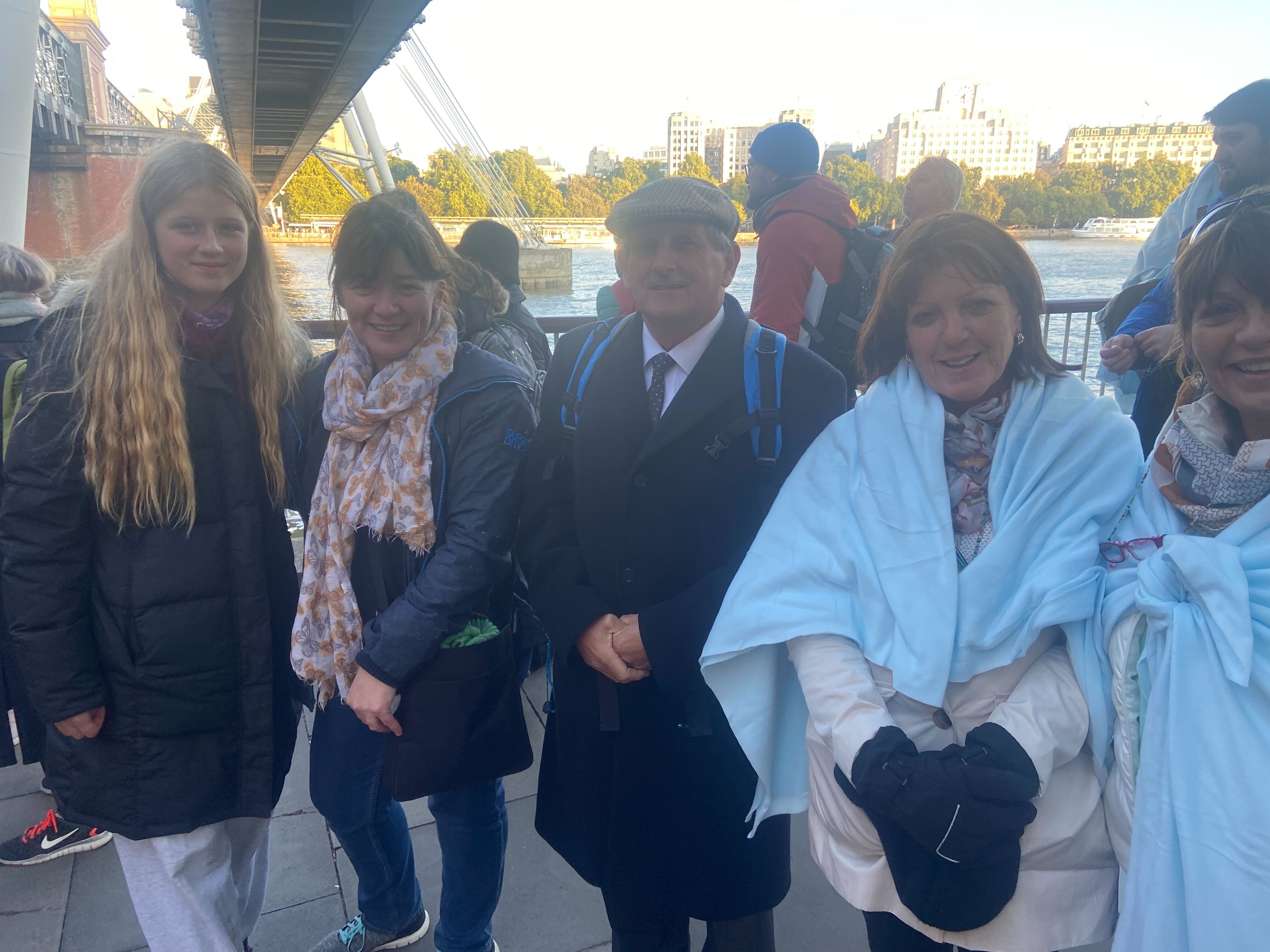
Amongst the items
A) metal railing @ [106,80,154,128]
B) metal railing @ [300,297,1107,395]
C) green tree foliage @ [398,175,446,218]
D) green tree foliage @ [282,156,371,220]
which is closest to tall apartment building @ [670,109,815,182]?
green tree foliage @ [398,175,446,218]

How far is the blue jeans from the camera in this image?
6.53 ft

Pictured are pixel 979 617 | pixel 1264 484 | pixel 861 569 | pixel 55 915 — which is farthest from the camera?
pixel 55 915

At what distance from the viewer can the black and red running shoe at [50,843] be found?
101 inches

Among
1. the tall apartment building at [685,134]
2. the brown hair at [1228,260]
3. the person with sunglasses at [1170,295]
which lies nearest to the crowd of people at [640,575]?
the brown hair at [1228,260]

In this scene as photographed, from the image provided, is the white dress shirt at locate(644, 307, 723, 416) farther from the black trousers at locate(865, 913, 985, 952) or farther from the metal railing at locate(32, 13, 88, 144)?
the metal railing at locate(32, 13, 88, 144)

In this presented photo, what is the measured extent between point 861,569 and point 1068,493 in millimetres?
374

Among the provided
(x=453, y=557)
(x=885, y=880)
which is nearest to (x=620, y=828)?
(x=885, y=880)

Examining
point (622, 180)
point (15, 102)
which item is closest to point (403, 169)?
point (622, 180)

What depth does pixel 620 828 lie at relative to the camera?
5.89 feet

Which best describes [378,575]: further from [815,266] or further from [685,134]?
[685,134]

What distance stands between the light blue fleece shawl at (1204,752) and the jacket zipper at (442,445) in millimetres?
1350

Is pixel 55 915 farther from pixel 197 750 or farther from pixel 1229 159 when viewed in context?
pixel 1229 159

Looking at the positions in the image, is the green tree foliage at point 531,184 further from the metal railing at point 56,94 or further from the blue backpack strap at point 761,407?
the blue backpack strap at point 761,407

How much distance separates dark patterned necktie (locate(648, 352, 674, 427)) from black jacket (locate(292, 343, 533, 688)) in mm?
311
